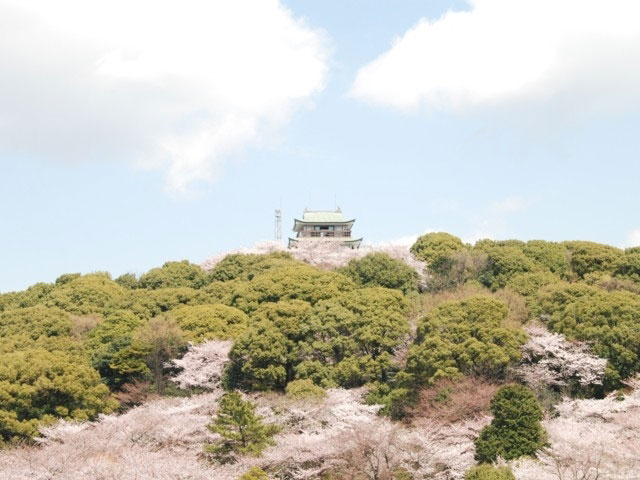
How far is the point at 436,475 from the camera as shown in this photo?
2108 cm

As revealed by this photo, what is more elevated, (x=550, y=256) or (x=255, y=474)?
(x=550, y=256)

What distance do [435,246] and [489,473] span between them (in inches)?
1179

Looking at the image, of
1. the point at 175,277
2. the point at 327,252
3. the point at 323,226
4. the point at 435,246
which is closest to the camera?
the point at 175,277

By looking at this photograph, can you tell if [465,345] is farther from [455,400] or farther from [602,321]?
[602,321]

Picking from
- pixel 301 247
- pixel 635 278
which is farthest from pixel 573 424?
pixel 301 247

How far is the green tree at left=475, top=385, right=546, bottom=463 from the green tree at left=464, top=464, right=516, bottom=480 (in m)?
1.78

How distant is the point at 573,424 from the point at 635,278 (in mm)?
18530

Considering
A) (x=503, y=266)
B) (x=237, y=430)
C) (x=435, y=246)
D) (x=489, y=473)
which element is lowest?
(x=489, y=473)

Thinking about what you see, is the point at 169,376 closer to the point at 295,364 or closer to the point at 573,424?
the point at 295,364

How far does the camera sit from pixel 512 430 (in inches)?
825

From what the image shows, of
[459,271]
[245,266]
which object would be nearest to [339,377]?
[459,271]

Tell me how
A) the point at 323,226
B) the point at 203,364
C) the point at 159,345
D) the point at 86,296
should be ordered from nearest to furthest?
the point at 203,364, the point at 159,345, the point at 86,296, the point at 323,226

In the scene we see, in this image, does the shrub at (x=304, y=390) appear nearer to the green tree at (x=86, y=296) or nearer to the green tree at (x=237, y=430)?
the green tree at (x=237, y=430)

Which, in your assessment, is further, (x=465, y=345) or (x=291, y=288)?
(x=291, y=288)
